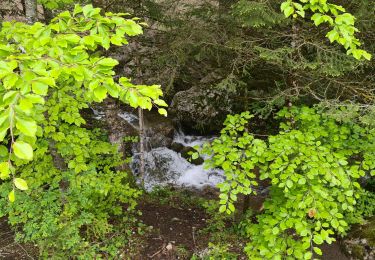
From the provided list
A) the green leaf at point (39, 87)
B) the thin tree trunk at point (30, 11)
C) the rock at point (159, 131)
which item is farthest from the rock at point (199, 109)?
the green leaf at point (39, 87)

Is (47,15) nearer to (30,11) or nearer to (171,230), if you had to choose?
(30,11)

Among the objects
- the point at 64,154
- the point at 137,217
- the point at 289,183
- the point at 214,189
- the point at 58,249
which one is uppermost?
the point at 289,183

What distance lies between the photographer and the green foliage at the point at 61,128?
184 cm

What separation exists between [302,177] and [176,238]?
3.71 metres

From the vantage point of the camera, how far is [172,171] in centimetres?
1156

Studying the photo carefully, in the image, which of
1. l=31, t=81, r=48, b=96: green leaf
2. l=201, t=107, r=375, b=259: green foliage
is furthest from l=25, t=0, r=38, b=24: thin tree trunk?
l=31, t=81, r=48, b=96: green leaf

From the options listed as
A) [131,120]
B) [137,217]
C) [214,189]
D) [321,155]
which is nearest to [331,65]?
[321,155]

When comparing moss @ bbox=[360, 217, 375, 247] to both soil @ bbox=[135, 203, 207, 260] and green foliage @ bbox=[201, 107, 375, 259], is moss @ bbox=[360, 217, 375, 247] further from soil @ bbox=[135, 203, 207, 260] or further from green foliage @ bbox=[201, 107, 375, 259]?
soil @ bbox=[135, 203, 207, 260]

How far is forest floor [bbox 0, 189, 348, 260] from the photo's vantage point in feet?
20.3

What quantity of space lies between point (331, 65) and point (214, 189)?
21.3ft

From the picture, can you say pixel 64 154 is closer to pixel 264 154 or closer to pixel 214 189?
pixel 264 154

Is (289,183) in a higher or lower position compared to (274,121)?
higher

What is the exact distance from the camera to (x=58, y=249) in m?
5.42

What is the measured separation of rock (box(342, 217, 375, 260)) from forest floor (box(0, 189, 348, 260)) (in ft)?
0.62
